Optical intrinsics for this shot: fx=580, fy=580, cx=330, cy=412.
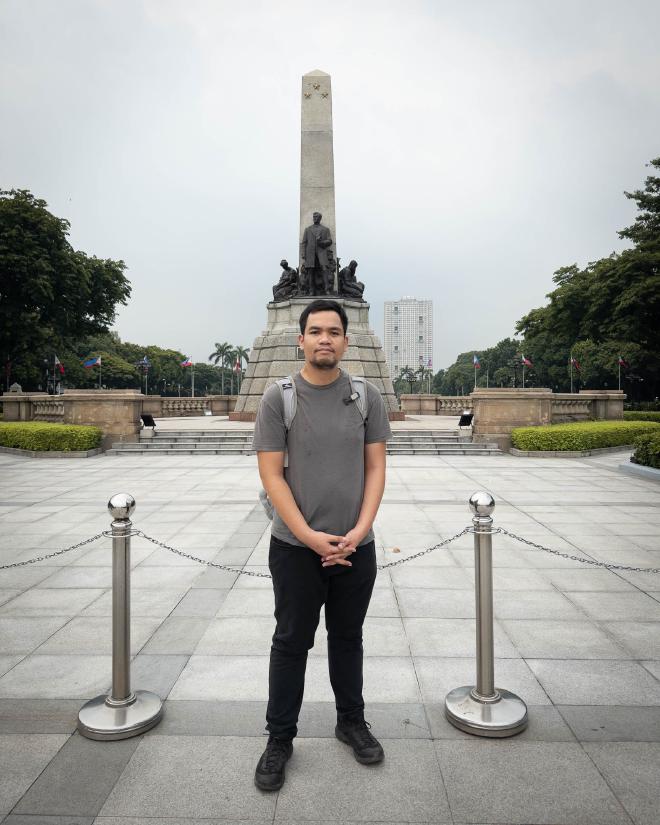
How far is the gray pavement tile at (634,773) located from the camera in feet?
7.78

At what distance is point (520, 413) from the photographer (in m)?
16.9

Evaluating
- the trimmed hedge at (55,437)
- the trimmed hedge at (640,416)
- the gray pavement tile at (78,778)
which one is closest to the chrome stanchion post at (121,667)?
the gray pavement tile at (78,778)

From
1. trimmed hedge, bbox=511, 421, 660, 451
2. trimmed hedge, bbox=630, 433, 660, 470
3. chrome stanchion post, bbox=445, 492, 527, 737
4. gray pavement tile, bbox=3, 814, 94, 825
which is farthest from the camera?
trimmed hedge, bbox=511, 421, 660, 451

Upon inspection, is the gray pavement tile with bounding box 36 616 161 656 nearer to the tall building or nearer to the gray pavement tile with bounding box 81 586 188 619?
the gray pavement tile with bounding box 81 586 188 619

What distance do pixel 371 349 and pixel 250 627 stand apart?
19532 millimetres

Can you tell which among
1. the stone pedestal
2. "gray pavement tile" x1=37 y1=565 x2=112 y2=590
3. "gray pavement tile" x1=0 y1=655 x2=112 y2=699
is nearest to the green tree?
the stone pedestal

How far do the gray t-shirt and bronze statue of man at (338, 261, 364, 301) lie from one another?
21.8 meters

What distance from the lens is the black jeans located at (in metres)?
2.64

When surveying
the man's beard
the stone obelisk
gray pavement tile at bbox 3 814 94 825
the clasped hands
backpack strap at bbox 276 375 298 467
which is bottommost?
gray pavement tile at bbox 3 814 94 825

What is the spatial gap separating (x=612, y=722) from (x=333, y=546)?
1862 millimetres

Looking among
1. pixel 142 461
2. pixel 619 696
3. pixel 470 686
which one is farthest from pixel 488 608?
pixel 142 461

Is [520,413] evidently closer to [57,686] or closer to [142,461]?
[142,461]

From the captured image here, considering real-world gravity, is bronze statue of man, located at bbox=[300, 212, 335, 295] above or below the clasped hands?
above

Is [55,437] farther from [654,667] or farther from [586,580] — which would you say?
[654,667]
